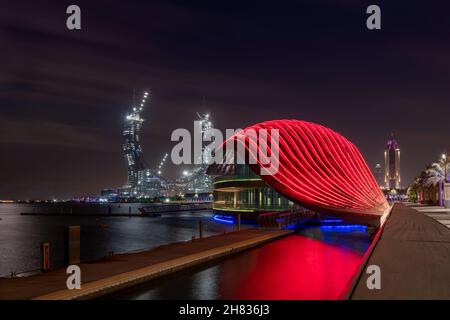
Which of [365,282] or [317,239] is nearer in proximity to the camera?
[365,282]

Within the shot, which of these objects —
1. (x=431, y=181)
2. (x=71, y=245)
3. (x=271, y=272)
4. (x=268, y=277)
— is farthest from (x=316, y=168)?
(x=431, y=181)

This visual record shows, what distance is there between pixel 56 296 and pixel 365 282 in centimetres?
695

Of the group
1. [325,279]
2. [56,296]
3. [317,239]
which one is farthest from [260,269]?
[317,239]

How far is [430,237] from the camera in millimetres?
22797

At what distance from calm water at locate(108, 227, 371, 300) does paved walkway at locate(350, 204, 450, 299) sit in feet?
4.08

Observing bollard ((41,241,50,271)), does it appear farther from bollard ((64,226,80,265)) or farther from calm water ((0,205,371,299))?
calm water ((0,205,371,299))

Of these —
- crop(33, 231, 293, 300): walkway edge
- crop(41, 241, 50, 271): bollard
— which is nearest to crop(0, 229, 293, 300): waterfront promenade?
crop(33, 231, 293, 300): walkway edge

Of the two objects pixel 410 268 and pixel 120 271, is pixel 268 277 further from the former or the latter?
pixel 120 271

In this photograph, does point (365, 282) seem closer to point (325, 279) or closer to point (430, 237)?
point (325, 279)

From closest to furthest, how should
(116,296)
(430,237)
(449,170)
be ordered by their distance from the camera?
(116,296) → (430,237) → (449,170)

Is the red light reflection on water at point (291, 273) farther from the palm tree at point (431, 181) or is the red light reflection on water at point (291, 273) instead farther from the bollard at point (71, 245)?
the palm tree at point (431, 181)

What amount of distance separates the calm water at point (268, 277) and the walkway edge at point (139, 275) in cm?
26
